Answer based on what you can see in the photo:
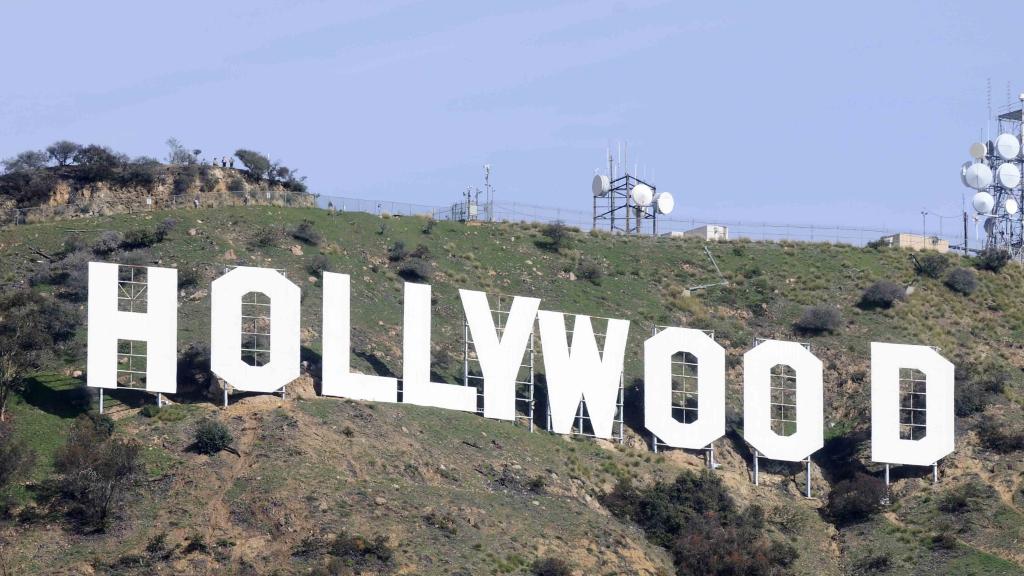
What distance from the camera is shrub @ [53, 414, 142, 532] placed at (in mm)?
56656

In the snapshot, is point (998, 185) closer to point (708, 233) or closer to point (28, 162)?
point (708, 233)

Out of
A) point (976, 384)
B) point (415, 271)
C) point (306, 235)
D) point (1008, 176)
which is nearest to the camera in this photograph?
point (976, 384)

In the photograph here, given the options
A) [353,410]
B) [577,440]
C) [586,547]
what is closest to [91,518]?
[353,410]

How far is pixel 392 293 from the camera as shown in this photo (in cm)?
8031

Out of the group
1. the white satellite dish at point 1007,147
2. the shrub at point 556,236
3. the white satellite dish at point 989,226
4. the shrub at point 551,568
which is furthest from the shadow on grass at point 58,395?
the white satellite dish at point 1007,147

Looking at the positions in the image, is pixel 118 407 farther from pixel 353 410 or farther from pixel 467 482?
pixel 467 482

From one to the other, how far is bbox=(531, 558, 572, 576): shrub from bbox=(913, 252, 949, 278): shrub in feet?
135

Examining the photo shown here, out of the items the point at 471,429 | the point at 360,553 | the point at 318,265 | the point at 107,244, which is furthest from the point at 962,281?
the point at 360,553

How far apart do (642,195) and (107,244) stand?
32621 mm

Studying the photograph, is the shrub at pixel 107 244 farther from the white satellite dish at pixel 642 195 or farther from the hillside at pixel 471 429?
the white satellite dish at pixel 642 195

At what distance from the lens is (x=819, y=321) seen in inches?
3337

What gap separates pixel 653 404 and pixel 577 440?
3764 mm

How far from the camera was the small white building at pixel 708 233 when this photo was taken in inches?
3873

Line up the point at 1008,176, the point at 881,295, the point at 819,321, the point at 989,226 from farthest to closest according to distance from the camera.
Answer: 1. the point at 989,226
2. the point at 1008,176
3. the point at 881,295
4. the point at 819,321
